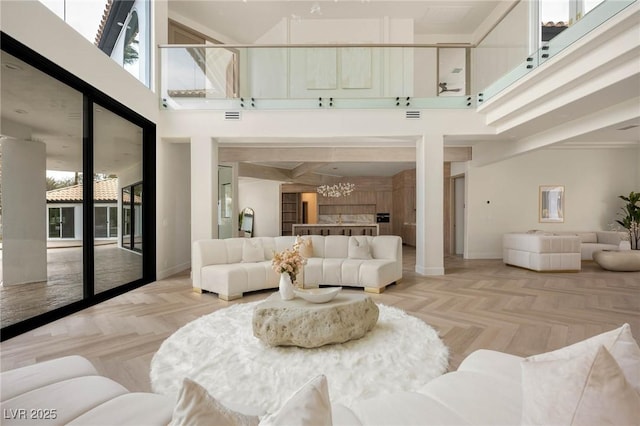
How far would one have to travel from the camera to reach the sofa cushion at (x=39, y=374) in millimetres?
1252

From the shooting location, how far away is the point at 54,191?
3492 millimetres

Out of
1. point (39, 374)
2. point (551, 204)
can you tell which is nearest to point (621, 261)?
point (551, 204)

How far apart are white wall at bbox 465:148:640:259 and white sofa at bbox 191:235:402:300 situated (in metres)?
4.08

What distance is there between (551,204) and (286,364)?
8690mm

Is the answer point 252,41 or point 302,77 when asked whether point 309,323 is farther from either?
point 252,41

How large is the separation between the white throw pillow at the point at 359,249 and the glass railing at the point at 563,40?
335 centimetres

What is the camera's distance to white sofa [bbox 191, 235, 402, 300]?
4.34 meters

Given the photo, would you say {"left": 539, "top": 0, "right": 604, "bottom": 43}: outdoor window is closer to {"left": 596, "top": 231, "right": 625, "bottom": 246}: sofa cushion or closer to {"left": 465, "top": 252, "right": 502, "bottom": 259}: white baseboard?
{"left": 465, "top": 252, "right": 502, "bottom": 259}: white baseboard

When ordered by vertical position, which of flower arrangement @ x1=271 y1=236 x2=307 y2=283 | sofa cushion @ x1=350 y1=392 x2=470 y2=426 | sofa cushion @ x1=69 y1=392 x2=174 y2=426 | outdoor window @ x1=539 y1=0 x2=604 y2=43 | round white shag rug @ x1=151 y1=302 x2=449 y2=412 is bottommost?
round white shag rug @ x1=151 y1=302 x2=449 y2=412

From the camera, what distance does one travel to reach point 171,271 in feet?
19.6

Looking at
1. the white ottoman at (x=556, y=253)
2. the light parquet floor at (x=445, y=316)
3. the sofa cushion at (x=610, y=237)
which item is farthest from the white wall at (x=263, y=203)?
the sofa cushion at (x=610, y=237)

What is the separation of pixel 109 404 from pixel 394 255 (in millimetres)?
4397

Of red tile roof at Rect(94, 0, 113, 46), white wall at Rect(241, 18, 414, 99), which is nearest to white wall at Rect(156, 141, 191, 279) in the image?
red tile roof at Rect(94, 0, 113, 46)

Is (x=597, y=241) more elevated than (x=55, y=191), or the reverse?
(x=55, y=191)
